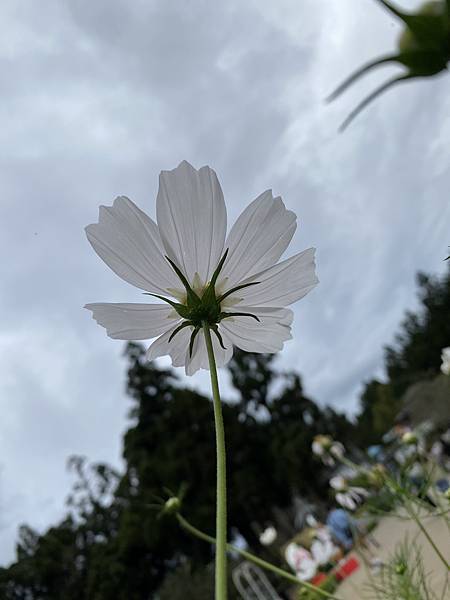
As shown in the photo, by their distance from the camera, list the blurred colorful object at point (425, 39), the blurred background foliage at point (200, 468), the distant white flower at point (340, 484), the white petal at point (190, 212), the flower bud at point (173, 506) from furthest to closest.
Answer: the blurred background foliage at point (200, 468) < the distant white flower at point (340, 484) < the flower bud at point (173, 506) < the white petal at point (190, 212) < the blurred colorful object at point (425, 39)

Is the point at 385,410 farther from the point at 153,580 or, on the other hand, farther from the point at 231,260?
the point at 231,260

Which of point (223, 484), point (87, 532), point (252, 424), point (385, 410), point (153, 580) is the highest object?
point (385, 410)

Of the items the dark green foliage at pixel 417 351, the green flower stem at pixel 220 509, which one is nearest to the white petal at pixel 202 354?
the green flower stem at pixel 220 509

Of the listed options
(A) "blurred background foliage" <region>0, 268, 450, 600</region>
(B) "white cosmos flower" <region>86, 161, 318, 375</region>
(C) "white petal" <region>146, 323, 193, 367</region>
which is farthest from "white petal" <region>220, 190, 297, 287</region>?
(A) "blurred background foliage" <region>0, 268, 450, 600</region>

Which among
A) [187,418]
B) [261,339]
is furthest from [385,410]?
[261,339]

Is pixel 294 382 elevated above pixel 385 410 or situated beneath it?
situated beneath

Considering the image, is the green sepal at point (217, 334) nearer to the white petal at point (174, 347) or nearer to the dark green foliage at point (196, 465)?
the white petal at point (174, 347)
